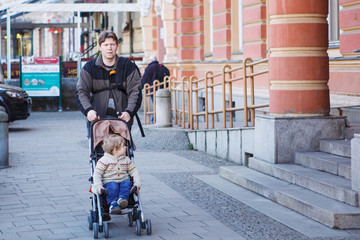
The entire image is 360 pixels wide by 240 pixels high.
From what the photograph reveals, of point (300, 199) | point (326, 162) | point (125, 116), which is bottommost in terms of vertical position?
point (300, 199)

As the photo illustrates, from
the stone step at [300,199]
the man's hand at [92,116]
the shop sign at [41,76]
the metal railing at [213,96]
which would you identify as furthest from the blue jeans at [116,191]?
the shop sign at [41,76]

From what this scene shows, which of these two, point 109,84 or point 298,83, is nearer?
point 109,84

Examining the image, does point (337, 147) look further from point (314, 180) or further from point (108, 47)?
point (108, 47)

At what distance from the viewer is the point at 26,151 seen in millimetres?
14000

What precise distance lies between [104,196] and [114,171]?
0.80 ft

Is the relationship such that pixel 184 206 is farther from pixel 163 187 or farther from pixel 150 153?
pixel 150 153

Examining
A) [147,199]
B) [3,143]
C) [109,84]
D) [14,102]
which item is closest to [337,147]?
[147,199]

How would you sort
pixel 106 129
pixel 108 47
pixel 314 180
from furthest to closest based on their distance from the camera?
pixel 314 180 → pixel 108 47 → pixel 106 129

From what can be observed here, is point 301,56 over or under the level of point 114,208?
over

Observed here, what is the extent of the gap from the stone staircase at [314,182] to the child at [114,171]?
180 cm

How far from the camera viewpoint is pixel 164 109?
51.2 feet

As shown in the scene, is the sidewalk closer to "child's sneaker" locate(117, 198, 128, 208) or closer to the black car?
"child's sneaker" locate(117, 198, 128, 208)

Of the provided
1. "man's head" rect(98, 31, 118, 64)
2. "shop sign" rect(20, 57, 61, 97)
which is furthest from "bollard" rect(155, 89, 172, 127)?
"shop sign" rect(20, 57, 61, 97)

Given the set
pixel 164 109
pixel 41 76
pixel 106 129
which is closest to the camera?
pixel 106 129
